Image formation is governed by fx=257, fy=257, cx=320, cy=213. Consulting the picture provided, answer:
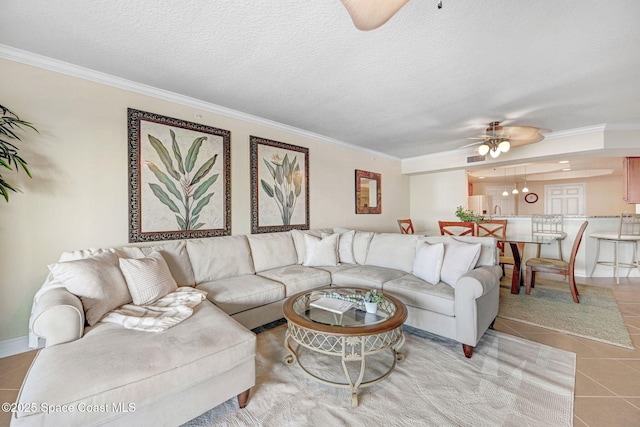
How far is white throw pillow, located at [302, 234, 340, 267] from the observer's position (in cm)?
331

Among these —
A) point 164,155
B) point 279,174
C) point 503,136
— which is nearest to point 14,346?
point 164,155

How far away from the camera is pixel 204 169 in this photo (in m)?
2.97

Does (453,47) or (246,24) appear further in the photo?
(453,47)

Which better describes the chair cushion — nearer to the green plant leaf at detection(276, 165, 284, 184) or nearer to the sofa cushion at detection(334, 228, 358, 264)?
the sofa cushion at detection(334, 228, 358, 264)

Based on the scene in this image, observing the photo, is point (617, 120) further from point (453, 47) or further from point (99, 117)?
point (99, 117)

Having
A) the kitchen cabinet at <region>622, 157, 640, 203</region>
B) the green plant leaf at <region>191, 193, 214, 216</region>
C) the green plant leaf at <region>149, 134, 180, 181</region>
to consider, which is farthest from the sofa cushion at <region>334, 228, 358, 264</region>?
the kitchen cabinet at <region>622, 157, 640, 203</region>

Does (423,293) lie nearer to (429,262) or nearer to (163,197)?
(429,262)

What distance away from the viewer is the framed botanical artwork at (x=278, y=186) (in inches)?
136

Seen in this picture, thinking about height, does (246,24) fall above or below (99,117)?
above

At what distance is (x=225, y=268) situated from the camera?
272cm

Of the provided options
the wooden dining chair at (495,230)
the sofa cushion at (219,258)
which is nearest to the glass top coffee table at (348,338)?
the sofa cushion at (219,258)

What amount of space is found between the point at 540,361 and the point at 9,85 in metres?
4.64

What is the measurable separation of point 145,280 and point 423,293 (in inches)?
90.6

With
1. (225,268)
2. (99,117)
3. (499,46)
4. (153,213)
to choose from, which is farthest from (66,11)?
(499,46)
